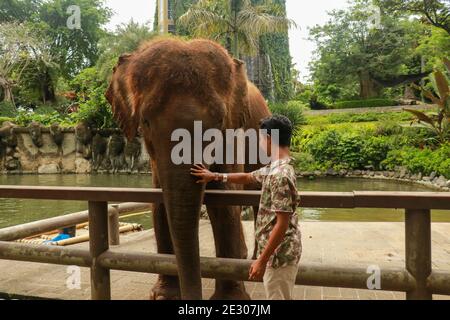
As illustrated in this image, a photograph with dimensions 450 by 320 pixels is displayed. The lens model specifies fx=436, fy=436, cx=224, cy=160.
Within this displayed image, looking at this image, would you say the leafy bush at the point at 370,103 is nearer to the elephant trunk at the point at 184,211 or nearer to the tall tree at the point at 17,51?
the tall tree at the point at 17,51

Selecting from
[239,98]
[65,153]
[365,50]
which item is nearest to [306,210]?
[239,98]

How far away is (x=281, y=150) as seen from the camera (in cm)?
211

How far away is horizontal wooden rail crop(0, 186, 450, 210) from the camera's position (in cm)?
222

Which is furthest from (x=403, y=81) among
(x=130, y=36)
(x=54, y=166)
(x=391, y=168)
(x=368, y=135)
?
(x=54, y=166)

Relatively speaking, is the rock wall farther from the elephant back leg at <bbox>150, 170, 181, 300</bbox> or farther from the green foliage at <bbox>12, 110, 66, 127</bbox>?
the elephant back leg at <bbox>150, 170, 181, 300</bbox>

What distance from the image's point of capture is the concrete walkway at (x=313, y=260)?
3545 millimetres

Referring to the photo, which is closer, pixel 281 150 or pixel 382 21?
pixel 281 150

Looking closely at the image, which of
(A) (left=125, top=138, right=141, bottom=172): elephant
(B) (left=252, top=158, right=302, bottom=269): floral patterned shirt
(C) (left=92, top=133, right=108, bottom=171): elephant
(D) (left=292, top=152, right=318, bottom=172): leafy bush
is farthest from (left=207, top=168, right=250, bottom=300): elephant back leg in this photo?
(C) (left=92, top=133, right=108, bottom=171): elephant

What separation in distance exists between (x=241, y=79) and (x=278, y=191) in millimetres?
1260

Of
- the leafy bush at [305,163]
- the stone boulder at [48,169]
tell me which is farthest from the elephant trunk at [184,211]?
the stone boulder at [48,169]

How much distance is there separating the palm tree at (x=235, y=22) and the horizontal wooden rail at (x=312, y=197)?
1808cm

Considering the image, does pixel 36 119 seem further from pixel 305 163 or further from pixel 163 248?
pixel 163 248
